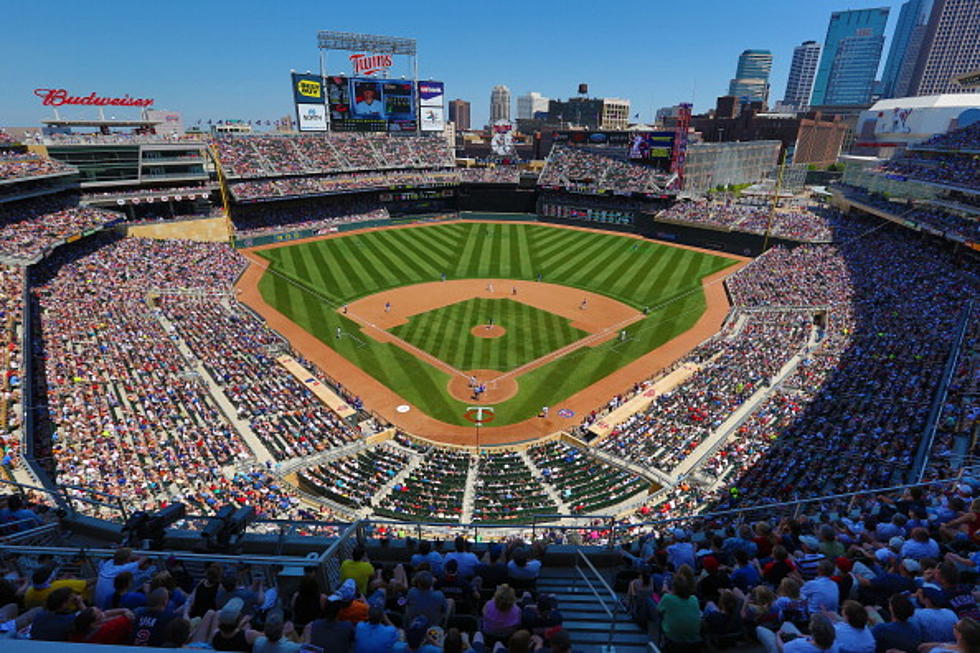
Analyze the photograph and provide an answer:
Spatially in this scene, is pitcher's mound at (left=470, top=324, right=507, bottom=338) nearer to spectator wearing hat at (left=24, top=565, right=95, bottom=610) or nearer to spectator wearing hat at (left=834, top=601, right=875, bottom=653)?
spectator wearing hat at (left=24, top=565, right=95, bottom=610)

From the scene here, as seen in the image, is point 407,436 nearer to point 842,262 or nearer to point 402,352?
point 402,352

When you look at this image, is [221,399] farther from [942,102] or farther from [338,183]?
[942,102]

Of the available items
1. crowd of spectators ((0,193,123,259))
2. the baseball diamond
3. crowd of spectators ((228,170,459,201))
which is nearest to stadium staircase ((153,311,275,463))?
the baseball diamond

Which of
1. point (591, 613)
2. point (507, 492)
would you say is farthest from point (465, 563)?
point (507, 492)

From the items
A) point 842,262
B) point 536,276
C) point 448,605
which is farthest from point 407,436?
point 842,262

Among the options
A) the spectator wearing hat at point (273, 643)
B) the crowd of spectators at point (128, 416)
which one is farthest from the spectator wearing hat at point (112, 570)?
the crowd of spectators at point (128, 416)

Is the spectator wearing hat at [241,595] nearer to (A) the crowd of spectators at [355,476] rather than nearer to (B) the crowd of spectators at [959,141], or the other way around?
→ (A) the crowd of spectators at [355,476]

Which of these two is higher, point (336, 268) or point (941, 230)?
point (941, 230)
